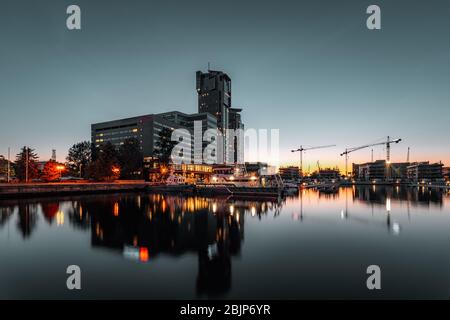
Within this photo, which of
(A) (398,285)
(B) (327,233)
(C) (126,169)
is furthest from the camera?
(C) (126,169)

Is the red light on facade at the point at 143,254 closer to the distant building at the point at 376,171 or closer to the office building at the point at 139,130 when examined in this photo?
the office building at the point at 139,130

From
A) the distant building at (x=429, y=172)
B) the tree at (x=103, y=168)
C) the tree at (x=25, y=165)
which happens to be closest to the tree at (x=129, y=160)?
the tree at (x=103, y=168)

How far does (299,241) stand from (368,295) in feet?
26.5

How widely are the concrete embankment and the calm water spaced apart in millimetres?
Answer: 25729

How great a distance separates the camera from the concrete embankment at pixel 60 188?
42344 millimetres

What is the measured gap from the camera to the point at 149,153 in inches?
4843

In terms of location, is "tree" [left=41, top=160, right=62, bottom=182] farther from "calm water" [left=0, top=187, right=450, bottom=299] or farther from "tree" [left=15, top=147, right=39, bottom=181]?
"calm water" [left=0, top=187, right=450, bottom=299]

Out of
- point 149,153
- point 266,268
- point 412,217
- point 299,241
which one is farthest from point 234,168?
point 149,153

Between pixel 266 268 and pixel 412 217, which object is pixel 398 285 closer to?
pixel 266 268

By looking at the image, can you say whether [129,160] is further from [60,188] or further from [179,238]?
[179,238]

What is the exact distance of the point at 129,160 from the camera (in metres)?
80.2

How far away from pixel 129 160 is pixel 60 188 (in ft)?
99.4

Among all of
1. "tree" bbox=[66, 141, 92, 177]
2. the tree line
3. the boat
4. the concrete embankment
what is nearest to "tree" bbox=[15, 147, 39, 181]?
the tree line

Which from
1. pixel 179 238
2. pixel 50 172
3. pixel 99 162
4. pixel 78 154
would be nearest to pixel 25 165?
pixel 50 172
